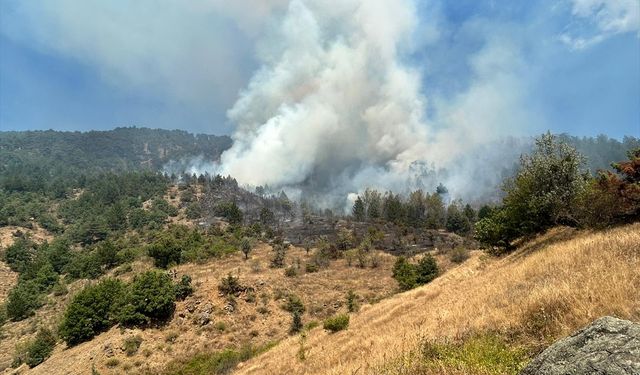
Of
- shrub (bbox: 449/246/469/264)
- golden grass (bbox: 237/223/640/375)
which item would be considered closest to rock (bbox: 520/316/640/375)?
golden grass (bbox: 237/223/640/375)

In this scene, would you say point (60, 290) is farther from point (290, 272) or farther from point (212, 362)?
point (212, 362)

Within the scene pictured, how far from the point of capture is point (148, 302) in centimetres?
4481

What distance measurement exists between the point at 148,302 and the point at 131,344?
5.41 m

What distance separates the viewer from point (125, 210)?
496 feet

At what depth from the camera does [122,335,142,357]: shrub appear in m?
39.6

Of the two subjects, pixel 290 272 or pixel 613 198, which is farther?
pixel 290 272

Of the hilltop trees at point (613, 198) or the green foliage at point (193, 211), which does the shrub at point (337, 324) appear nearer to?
the hilltop trees at point (613, 198)

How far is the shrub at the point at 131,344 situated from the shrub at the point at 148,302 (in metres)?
2.76

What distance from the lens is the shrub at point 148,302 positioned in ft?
144

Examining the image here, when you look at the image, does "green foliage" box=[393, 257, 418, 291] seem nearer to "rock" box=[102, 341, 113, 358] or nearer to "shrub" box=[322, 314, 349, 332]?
"shrub" box=[322, 314, 349, 332]

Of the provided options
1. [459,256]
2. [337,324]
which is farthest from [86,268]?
[337,324]

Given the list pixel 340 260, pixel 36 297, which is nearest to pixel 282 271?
pixel 340 260

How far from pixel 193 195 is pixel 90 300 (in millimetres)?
133613

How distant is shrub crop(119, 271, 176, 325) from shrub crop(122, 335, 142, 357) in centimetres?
276
